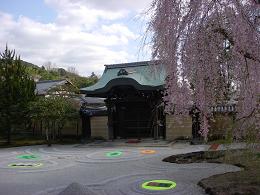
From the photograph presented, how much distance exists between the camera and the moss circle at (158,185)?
8.56 m

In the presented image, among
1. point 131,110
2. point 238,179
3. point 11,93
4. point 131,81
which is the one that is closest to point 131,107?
point 131,110

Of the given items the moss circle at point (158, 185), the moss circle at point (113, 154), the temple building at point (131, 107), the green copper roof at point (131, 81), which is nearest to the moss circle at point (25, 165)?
the moss circle at point (113, 154)

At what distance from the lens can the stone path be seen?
28.3 feet

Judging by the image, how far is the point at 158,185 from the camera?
29.1 feet

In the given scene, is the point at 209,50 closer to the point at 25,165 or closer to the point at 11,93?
the point at 25,165

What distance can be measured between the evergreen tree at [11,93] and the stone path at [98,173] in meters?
6.01

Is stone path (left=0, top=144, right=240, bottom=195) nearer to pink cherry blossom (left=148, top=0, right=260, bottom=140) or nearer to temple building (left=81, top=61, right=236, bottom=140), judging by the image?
pink cherry blossom (left=148, top=0, right=260, bottom=140)

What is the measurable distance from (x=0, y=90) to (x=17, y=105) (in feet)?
3.92

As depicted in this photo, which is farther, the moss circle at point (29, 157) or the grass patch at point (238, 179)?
the moss circle at point (29, 157)

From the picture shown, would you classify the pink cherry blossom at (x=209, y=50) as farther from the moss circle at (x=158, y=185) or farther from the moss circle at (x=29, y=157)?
the moss circle at (x=29, y=157)

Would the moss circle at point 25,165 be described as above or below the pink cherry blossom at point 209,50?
below

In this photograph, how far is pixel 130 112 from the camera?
2255 centimetres

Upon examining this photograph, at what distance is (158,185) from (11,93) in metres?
14.3

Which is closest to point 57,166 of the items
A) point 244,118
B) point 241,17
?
point 244,118
